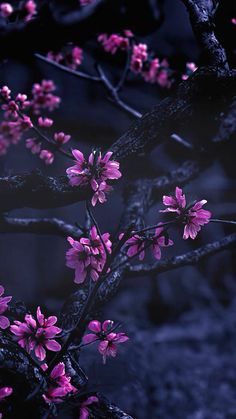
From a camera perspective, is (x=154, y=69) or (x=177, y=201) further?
(x=154, y=69)

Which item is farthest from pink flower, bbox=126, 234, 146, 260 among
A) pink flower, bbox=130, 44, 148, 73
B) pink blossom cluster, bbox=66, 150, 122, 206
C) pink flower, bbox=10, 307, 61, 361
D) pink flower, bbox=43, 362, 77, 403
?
pink flower, bbox=130, 44, 148, 73

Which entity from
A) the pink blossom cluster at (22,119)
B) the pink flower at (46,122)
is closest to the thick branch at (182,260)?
the pink blossom cluster at (22,119)

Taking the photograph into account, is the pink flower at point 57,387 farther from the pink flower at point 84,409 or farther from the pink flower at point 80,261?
the pink flower at point 80,261

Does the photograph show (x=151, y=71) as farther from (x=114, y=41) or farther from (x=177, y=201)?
(x=177, y=201)

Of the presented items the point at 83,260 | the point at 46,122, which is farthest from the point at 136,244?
the point at 46,122

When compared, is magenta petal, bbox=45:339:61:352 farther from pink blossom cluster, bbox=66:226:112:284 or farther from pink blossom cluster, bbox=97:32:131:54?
pink blossom cluster, bbox=97:32:131:54

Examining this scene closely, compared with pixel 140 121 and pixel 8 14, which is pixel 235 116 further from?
pixel 8 14
